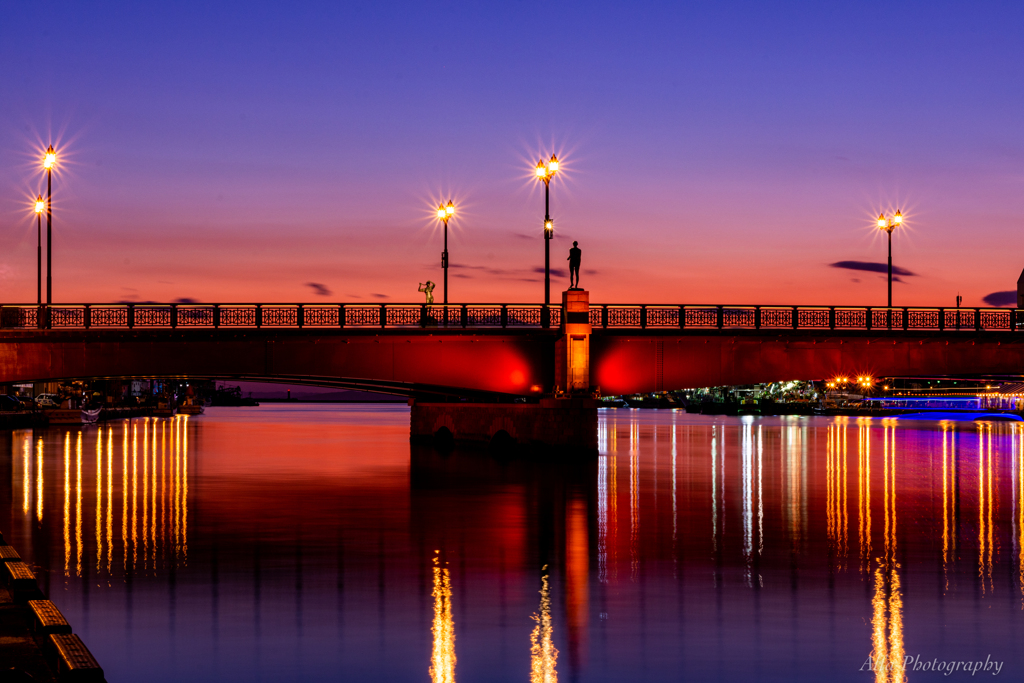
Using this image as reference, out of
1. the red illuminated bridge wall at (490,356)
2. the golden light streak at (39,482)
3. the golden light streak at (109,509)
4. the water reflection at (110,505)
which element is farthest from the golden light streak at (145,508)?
the red illuminated bridge wall at (490,356)

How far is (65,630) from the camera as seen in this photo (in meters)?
12.8

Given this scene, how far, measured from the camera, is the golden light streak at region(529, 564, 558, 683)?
506 inches

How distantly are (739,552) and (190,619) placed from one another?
36.5 feet

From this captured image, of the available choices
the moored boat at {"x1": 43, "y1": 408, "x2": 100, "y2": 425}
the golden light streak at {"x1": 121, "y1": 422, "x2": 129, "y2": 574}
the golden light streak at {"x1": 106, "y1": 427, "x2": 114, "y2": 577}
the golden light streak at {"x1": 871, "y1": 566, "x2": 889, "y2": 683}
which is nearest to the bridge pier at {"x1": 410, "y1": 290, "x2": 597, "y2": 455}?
the golden light streak at {"x1": 121, "y1": 422, "x2": 129, "y2": 574}

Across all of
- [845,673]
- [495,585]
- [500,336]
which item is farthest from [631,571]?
[500,336]

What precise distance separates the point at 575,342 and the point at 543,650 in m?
41.7

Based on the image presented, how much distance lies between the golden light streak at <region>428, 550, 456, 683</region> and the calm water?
5cm

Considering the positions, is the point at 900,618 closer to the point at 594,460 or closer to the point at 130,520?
the point at 130,520

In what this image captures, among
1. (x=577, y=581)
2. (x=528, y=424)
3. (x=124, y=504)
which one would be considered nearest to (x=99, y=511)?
(x=124, y=504)

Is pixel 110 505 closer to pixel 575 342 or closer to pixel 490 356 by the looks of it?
pixel 575 342

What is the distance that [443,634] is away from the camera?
14875mm

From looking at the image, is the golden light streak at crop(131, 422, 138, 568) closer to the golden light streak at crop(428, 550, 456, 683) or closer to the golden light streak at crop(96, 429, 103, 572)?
the golden light streak at crop(96, 429, 103, 572)

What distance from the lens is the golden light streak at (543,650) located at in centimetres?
1285

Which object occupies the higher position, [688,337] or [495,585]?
[688,337]
